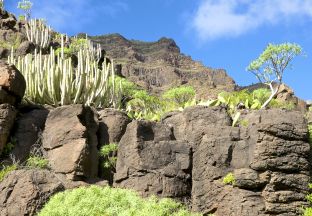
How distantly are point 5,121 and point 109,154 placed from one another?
9.88 feet

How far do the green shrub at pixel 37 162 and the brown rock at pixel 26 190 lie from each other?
1.10 metres

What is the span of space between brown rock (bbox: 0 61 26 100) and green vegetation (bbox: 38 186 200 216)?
4389 millimetres

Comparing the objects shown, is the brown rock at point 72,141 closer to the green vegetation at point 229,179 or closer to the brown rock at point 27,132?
the brown rock at point 27,132

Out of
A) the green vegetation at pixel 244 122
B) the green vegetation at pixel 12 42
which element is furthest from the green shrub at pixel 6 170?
the green vegetation at pixel 12 42

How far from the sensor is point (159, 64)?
122 meters

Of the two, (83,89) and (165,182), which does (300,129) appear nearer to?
(165,182)

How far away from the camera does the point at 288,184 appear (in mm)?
11203

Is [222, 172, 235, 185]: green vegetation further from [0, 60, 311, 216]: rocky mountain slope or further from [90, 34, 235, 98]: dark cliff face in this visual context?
[90, 34, 235, 98]: dark cliff face

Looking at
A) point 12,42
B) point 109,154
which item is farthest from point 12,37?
point 109,154

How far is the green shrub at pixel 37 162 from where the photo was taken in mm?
12766

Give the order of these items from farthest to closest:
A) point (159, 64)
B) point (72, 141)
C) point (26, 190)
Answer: point (159, 64)
point (72, 141)
point (26, 190)

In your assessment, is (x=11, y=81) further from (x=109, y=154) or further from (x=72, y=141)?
(x=109, y=154)

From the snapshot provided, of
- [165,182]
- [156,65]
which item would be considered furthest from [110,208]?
[156,65]

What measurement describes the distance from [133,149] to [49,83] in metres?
5.35
